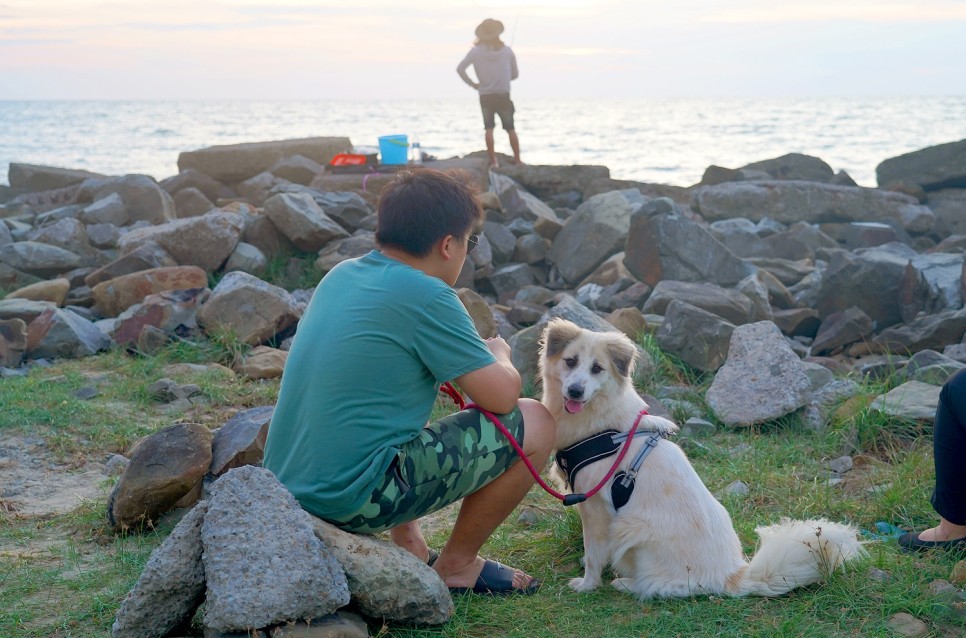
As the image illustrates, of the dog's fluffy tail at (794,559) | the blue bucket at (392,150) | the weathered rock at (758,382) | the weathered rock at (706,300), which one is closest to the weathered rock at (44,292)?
the blue bucket at (392,150)

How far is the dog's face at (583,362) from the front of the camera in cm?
354

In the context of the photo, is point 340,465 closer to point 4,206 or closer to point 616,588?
point 616,588

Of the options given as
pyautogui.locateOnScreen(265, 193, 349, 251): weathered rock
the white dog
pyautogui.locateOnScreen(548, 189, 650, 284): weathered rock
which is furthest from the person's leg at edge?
pyautogui.locateOnScreen(548, 189, 650, 284): weathered rock

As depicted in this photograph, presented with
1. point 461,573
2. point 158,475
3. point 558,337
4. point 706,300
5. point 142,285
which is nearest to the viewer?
point 461,573

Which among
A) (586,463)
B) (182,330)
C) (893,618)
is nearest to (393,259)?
(586,463)

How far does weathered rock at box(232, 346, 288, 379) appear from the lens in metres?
6.63

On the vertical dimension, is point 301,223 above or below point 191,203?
above

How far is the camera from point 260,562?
2.73 m

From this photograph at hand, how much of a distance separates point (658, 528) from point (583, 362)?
0.71 metres

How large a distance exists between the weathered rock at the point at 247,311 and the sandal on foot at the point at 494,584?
4196mm

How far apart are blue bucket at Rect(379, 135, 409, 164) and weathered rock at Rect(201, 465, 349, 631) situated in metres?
9.88

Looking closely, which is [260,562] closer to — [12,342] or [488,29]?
[12,342]

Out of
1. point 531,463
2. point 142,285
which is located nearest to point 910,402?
point 531,463

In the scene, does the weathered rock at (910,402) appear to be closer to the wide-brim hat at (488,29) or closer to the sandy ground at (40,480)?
the sandy ground at (40,480)
